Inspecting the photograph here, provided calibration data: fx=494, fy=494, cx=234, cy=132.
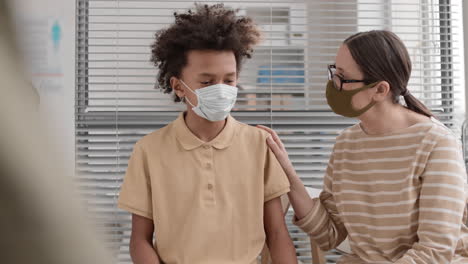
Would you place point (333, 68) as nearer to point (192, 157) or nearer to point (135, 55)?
point (192, 157)

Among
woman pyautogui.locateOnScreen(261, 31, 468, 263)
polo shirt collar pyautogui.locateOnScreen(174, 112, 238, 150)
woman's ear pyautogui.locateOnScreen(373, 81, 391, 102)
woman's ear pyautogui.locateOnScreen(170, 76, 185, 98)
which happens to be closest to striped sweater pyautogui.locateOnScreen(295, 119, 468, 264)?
woman pyautogui.locateOnScreen(261, 31, 468, 263)

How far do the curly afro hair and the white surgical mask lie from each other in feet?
0.35

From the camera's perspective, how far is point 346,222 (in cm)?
150

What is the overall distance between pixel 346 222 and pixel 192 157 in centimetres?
51

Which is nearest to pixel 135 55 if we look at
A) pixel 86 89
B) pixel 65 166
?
pixel 86 89

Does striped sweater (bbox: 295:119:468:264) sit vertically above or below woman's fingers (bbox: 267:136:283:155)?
below

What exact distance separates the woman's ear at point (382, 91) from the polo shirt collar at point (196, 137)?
0.44 m

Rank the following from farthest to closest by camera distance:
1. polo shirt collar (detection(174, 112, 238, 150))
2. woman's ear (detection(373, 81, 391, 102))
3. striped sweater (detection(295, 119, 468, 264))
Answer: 1. polo shirt collar (detection(174, 112, 238, 150))
2. woman's ear (detection(373, 81, 391, 102))
3. striped sweater (detection(295, 119, 468, 264))

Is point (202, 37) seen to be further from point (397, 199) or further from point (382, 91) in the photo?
point (397, 199)

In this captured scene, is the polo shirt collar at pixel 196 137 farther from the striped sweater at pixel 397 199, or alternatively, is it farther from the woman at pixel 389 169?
the striped sweater at pixel 397 199

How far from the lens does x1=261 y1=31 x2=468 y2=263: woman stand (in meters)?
1.28

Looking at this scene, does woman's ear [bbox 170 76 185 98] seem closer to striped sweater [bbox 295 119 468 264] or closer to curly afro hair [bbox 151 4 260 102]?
curly afro hair [bbox 151 4 260 102]

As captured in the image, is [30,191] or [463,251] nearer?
[30,191]

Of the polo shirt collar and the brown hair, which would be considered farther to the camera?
the polo shirt collar
